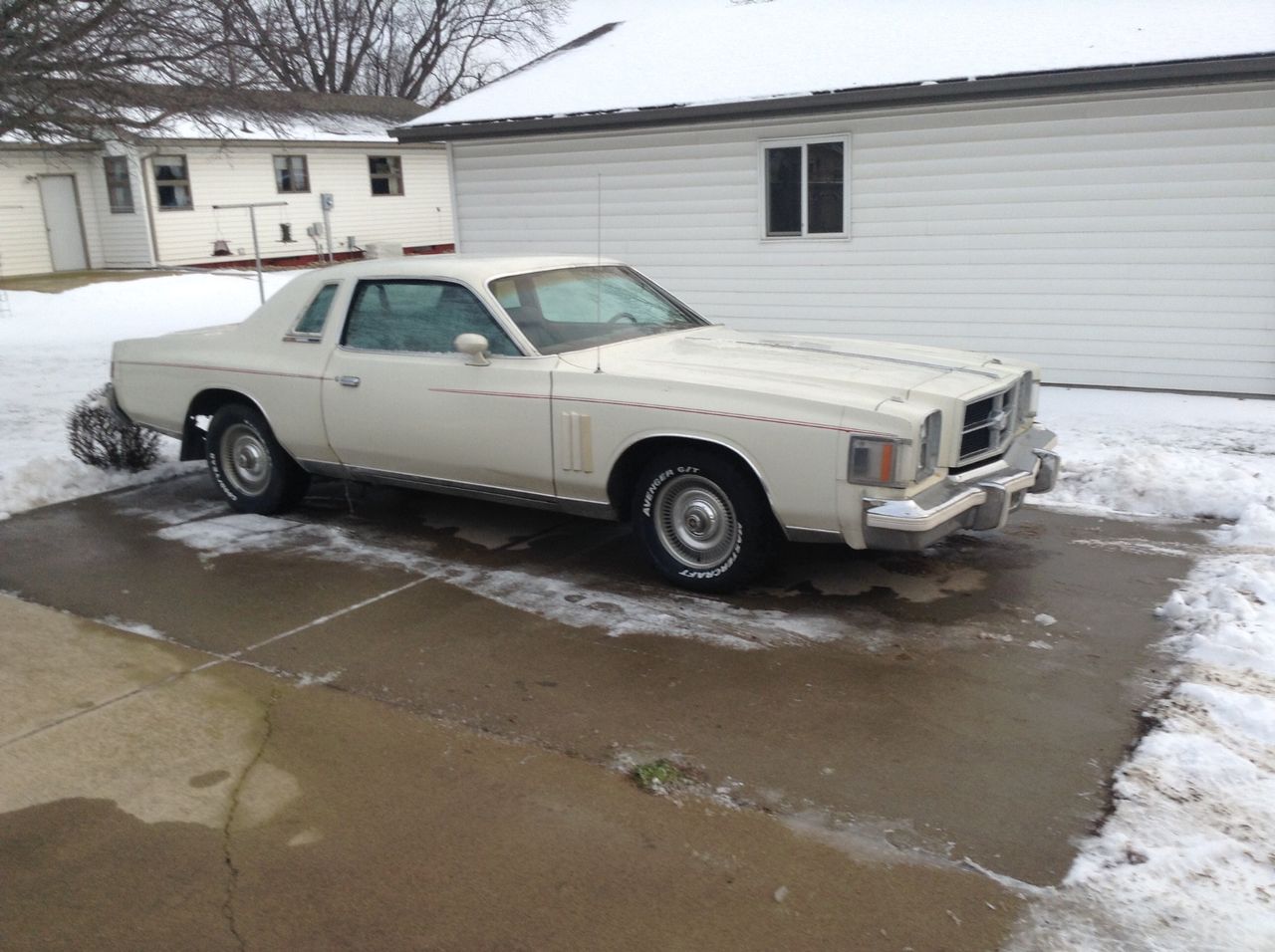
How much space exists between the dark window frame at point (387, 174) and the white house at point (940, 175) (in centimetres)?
1801

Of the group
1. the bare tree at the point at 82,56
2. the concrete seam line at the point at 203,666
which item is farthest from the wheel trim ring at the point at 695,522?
the bare tree at the point at 82,56

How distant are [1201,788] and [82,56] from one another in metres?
8.89

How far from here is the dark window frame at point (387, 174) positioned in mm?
30812

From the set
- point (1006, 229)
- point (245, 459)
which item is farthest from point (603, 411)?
point (1006, 229)

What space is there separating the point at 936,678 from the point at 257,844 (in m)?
2.60

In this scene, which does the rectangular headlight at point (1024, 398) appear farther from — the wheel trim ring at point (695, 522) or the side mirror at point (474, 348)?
the side mirror at point (474, 348)

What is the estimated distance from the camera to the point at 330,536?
21.8 ft

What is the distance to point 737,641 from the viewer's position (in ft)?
16.1

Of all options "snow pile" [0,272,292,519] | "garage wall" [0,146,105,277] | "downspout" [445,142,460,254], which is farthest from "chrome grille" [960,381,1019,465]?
"garage wall" [0,146,105,277]

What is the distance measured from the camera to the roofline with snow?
9.23 metres

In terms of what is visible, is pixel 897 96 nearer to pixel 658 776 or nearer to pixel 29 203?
pixel 658 776

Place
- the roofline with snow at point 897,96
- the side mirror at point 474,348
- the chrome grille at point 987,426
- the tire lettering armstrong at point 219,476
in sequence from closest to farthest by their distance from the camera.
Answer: the chrome grille at point 987,426 → the side mirror at point 474,348 → the tire lettering armstrong at point 219,476 → the roofline with snow at point 897,96

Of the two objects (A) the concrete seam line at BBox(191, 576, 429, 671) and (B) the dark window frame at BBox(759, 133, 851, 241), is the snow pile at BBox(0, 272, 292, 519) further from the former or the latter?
(B) the dark window frame at BBox(759, 133, 851, 241)

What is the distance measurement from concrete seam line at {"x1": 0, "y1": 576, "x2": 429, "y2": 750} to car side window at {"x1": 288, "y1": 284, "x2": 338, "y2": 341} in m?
1.80
